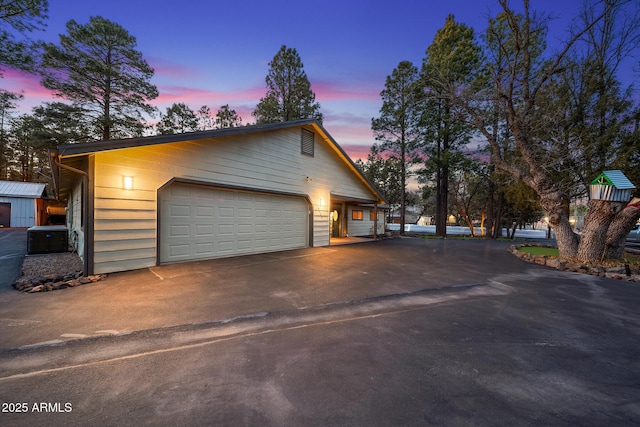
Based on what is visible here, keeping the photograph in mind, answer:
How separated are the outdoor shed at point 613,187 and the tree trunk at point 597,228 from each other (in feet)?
0.70

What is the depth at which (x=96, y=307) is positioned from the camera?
3.96 meters

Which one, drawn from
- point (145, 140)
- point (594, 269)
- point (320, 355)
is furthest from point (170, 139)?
point (594, 269)

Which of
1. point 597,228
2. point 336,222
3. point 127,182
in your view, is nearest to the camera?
point 127,182

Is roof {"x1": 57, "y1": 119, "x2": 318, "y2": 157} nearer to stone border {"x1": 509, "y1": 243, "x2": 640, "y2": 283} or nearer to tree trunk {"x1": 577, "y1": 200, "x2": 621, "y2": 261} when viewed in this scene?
stone border {"x1": 509, "y1": 243, "x2": 640, "y2": 283}

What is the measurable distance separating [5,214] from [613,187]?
33.7 metres

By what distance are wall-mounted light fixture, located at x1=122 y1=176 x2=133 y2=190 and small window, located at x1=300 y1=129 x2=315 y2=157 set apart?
6532mm

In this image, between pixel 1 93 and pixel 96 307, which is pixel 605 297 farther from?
pixel 1 93

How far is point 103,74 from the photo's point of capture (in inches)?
596

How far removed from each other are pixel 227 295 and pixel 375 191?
490 inches

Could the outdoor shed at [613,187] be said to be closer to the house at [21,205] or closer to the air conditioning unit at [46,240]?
the air conditioning unit at [46,240]

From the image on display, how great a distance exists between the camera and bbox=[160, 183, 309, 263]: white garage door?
7.21 metres

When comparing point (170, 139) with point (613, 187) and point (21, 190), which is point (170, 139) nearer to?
point (613, 187)

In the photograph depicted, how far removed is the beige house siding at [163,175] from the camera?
19.4 ft

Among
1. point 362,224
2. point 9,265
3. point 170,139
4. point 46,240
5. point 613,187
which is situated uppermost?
point 170,139
